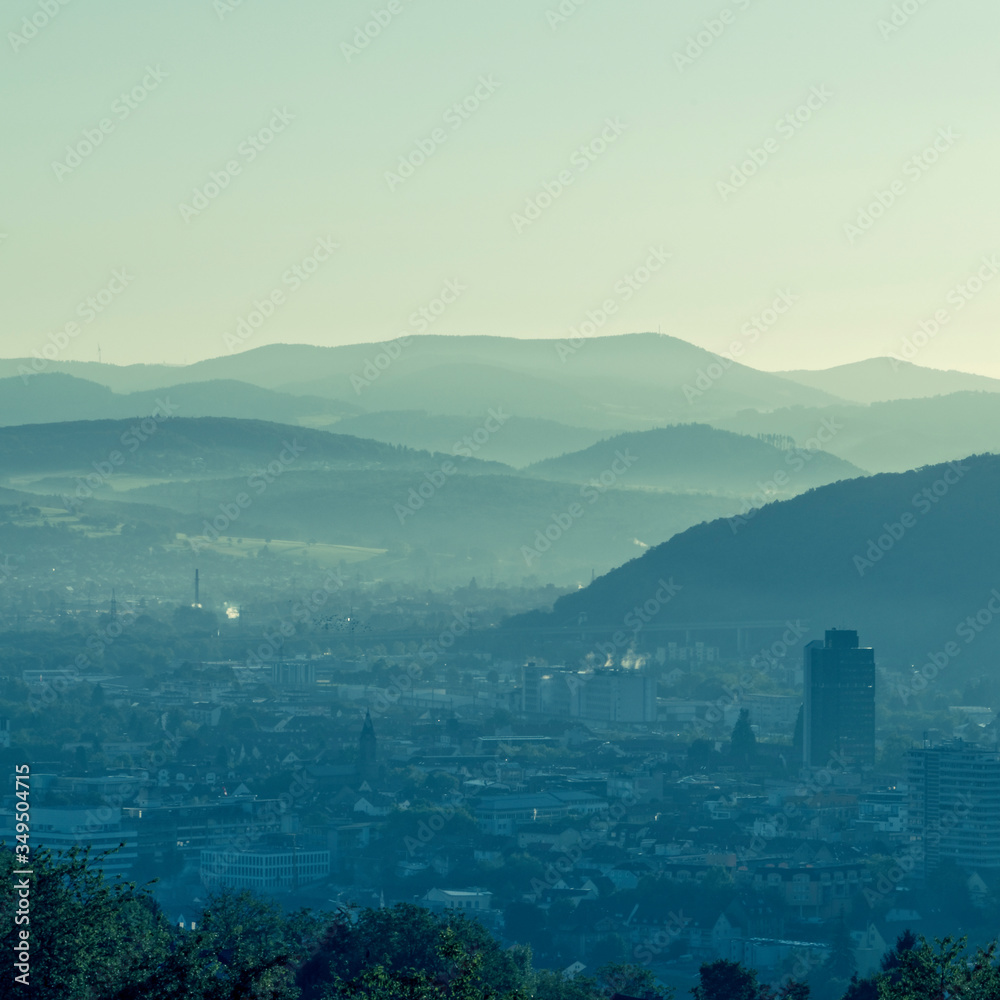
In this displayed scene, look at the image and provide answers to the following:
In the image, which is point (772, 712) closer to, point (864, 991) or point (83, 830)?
point (83, 830)

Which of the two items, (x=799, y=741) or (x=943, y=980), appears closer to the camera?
(x=943, y=980)

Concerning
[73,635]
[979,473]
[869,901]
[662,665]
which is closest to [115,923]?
[869,901]

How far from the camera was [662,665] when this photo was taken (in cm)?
14388

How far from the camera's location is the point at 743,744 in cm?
9531

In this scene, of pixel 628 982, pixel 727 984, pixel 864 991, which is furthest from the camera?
pixel 628 982

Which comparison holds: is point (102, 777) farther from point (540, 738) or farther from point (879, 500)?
point (879, 500)

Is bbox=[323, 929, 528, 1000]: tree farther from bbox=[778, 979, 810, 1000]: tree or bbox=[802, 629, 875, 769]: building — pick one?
bbox=[802, 629, 875, 769]: building

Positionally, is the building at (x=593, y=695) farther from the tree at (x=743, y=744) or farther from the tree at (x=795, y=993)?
the tree at (x=795, y=993)

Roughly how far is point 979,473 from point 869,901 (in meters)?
118

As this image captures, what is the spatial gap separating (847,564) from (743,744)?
255 feet

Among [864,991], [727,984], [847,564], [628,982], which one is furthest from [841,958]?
[847,564]

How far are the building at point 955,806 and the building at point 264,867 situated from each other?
1617cm

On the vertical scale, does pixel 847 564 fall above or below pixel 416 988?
above

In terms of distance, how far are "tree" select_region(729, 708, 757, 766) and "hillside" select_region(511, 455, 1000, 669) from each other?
5690cm
